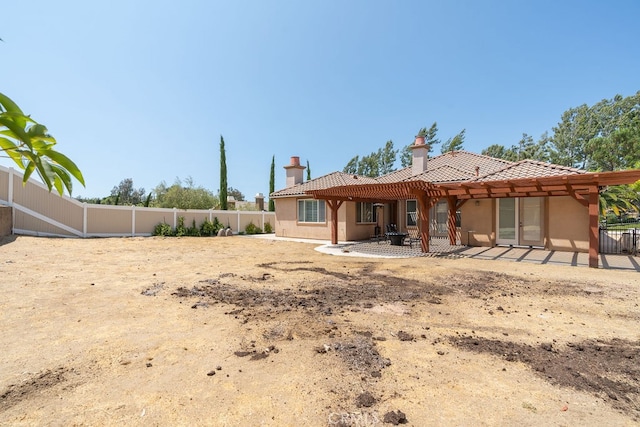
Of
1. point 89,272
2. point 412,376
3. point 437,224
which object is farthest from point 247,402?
point 437,224

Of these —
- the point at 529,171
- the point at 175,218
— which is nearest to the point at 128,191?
the point at 175,218

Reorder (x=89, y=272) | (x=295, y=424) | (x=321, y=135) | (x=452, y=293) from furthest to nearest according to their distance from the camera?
(x=321, y=135) < (x=89, y=272) < (x=452, y=293) < (x=295, y=424)

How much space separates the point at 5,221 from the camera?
12797 millimetres

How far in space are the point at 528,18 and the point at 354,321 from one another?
1517cm

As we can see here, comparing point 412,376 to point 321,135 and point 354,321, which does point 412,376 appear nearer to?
point 354,321

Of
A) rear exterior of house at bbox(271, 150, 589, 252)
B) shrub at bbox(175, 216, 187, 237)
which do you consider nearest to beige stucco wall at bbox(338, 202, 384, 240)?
rear exterior of house at bbox(271, 150, 589, 252)

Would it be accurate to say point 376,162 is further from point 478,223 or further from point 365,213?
point 478,223

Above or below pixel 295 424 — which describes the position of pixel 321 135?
above

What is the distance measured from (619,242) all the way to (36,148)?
1713 centimetres

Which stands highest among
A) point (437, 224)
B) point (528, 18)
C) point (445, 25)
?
point (445, 25)

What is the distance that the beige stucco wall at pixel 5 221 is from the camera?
41.1 ft

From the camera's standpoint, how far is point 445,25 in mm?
14469

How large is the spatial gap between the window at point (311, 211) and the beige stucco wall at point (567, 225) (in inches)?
437

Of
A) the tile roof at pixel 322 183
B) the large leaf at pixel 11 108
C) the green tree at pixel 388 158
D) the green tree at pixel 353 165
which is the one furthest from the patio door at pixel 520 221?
the green tree at pixel 353 165
